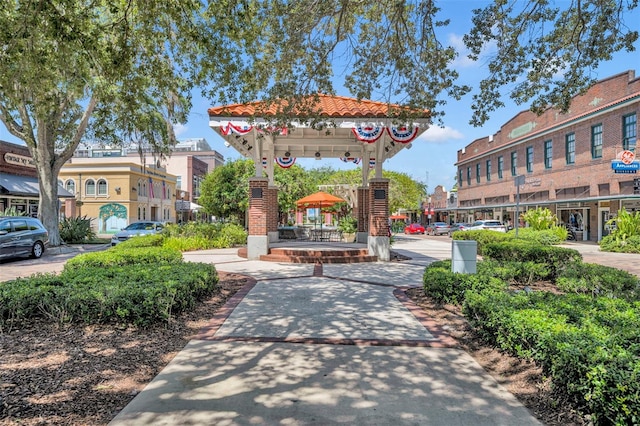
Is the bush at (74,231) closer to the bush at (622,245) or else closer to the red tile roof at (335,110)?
the red tile roof at (335,110)

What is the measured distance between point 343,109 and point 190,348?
348 inches

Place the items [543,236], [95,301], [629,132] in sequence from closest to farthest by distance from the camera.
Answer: [95,301] → [543,236] → [629,132]

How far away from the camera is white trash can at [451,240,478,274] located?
7090 mm

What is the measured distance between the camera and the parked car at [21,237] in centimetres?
1353

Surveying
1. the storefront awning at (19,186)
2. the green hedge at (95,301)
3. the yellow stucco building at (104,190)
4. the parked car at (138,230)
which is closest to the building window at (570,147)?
the parked car at (138,230)

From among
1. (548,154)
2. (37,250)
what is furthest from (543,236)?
(37,250)

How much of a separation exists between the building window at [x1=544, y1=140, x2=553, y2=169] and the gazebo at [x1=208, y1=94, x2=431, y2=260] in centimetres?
2089

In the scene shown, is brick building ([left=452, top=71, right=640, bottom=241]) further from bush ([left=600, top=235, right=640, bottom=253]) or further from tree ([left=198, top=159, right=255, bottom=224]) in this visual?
tree ([left=198, top=159, right=255, bottom=224])

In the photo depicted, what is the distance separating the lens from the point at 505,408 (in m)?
3.35

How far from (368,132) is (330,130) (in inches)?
A: 66.6

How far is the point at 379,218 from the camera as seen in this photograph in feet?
40.9

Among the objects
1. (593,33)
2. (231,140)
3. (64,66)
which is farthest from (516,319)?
(231,140)

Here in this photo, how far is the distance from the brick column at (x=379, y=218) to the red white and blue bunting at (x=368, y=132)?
71.1 inches

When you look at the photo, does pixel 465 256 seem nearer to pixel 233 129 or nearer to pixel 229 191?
pixel 233 129
